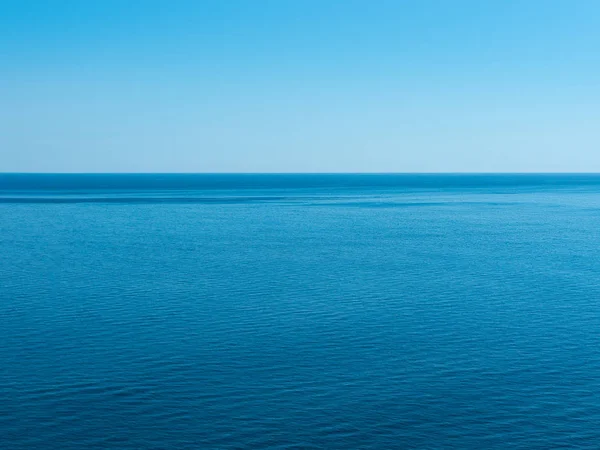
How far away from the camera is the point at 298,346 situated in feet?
137

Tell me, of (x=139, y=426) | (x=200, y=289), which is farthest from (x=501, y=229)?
(x=139, y=426)

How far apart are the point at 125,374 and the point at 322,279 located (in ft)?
96.8

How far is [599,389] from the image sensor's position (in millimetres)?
35281

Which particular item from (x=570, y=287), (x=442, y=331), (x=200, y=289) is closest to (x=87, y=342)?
(x=200, y=289)

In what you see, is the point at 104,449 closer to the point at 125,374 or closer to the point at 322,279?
the point at 125,374

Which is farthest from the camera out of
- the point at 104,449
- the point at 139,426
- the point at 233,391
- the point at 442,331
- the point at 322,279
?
the point at 322,279

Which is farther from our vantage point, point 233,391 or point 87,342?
point 87,342

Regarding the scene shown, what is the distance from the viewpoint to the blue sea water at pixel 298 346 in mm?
30547

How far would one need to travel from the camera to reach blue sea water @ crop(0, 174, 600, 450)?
30.5 metres

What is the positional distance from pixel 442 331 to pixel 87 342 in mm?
23172

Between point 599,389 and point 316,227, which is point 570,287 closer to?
point 599,389

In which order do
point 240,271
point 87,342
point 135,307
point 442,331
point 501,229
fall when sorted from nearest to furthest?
point 87,342 → point 442,331 → point 135,307 → point 240,271 → point 501,229

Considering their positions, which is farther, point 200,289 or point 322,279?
point 322,279

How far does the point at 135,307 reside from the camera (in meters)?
52.0
